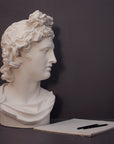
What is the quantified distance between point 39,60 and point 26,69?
0.34 feet

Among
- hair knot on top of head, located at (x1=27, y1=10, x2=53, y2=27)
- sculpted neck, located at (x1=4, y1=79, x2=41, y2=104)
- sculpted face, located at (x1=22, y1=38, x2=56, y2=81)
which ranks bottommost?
sculpted neck, located at (x1=4, y1=79, x2=41, y2=104)

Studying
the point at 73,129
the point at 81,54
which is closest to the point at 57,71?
the point at 81,54

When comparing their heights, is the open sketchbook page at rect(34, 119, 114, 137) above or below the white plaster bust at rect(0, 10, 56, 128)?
below

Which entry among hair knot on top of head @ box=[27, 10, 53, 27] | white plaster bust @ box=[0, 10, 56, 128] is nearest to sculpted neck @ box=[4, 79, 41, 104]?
white plaster bust @ box=[0, 10, 56, 128]

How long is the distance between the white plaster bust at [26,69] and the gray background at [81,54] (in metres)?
0.30

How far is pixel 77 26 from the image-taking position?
2229 millimetres

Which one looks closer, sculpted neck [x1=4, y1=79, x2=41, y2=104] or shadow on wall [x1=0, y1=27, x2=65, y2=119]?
sculpted neck [x1=4, y1=79, x2=41, y2=104]

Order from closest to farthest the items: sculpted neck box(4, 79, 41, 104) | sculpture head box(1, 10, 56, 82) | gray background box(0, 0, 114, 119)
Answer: sculpture head box(1, 10, 56, 82)
sculpted neck box(4, 79, 41, 104)
gray background box(0, 0, 114, 119)

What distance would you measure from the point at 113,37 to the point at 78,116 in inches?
24.7

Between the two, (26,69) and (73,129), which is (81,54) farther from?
(73,129)

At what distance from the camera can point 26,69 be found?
188 cm

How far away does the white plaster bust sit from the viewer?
1.82 metres

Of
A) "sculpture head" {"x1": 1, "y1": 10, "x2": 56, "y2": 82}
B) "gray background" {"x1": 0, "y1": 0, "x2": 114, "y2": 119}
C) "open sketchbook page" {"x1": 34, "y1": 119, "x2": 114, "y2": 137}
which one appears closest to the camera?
"open sketchbook page" {"x1": 34, "y1": 119, "x2": 114, "y2": 137}

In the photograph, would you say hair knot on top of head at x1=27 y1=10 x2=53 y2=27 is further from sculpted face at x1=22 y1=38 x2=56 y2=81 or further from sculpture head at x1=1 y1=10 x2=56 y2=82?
sculpted face at x1=22 y1=38 x2=56 y2=81
